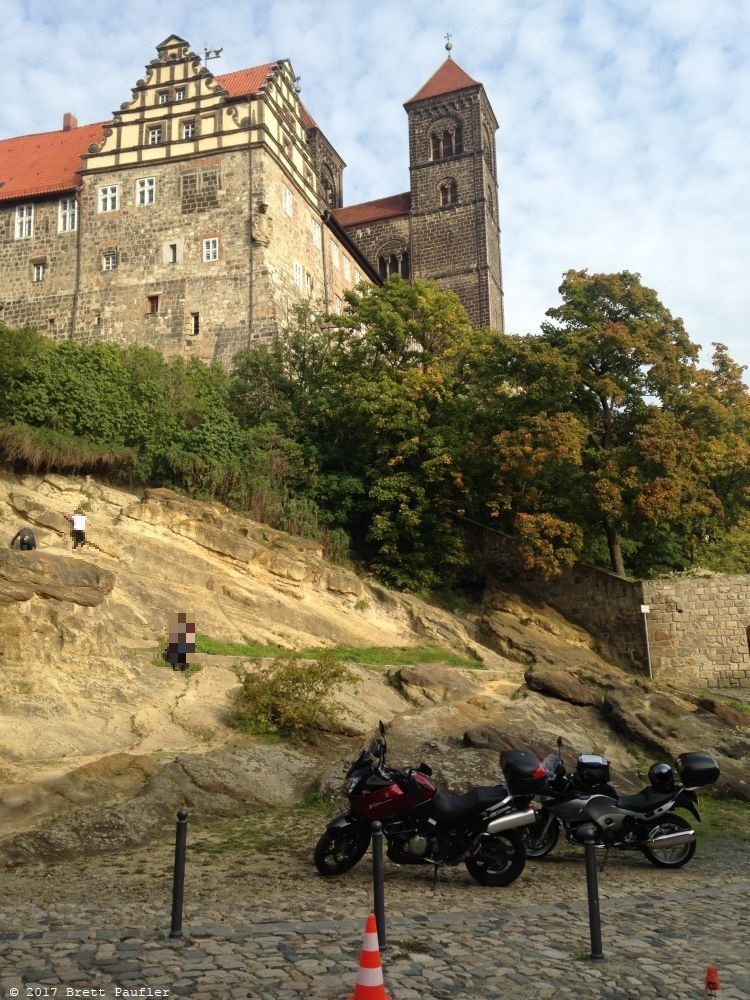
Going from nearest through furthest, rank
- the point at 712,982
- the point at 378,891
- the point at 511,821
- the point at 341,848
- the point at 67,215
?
the point at 712,982
the point at 378,891
the point at 511,821
the point at 341,848
the point at 67,215

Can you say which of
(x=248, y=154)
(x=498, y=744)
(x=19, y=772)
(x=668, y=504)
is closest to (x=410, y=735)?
(x=498, y=744)

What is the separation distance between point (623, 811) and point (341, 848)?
296 centimetres

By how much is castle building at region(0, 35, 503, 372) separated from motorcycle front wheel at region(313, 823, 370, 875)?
101ft

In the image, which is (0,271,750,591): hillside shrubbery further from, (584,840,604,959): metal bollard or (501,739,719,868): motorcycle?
(584,840,604,959): metal bollard

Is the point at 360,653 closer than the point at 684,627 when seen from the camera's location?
Yes

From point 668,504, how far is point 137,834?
18.4m

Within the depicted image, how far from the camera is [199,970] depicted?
5.58 metres

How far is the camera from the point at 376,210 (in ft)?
214

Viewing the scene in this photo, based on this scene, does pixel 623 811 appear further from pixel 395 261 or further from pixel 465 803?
pixel 395 261

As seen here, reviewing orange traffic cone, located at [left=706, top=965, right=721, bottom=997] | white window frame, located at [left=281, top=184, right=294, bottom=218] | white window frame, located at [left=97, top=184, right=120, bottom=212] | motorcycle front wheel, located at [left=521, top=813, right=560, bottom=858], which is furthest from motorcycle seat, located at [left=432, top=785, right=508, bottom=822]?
white window frame, located at [left=97, top=184, right=120, bottom=212]

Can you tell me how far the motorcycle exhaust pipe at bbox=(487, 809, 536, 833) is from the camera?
7961mm

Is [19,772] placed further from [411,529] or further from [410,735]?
Result: [411,529]

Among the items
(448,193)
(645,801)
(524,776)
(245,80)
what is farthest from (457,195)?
(524,776)

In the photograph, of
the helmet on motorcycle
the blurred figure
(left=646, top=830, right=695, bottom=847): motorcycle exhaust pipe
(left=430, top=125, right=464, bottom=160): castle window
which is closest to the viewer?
(left=646, top=830, right=695, bottom=847): motorcycle exhaust pipe
